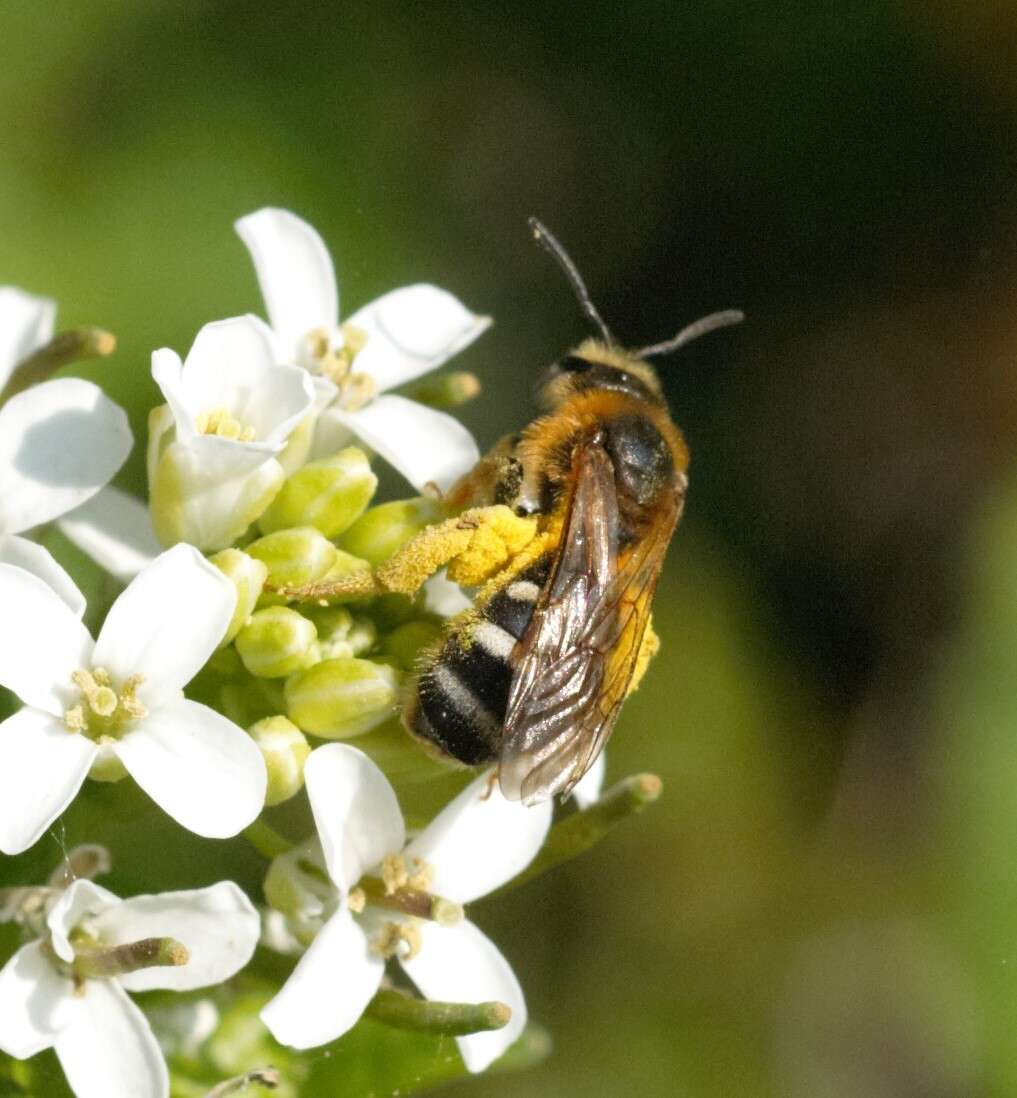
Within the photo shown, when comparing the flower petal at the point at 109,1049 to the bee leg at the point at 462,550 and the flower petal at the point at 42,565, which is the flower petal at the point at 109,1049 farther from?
the bee leg at the point at 462,550

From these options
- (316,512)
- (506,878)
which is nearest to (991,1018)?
(506,878)

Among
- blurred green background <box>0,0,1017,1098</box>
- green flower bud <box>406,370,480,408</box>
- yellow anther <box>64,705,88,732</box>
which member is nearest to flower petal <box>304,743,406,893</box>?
yellow anther <box>64,705,88,732</box>

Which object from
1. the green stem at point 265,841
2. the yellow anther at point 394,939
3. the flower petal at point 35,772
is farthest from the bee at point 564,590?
the flower petal at point 35,772

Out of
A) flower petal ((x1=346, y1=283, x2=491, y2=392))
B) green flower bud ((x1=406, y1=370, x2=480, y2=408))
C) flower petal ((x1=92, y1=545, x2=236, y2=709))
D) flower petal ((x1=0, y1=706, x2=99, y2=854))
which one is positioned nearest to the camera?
flower petal ((x1=0, y1=706, x2=99, y2=854))

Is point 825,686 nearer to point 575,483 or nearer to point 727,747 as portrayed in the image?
point 727,747

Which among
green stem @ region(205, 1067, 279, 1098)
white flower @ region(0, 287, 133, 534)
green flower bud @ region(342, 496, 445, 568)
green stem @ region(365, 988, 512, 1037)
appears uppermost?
white flower @ region(0, 287, 133, 534)

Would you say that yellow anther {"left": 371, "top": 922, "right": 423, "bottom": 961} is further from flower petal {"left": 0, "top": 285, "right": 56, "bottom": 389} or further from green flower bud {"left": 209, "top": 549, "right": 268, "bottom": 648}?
flower petal {"left": 0, "top": 285, "right": 56, "bottom": 389}
